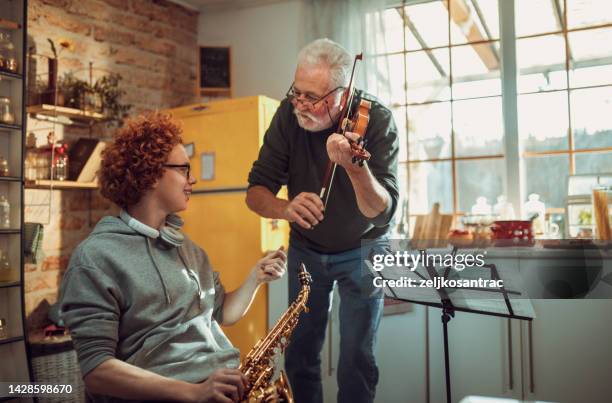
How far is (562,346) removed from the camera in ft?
8.64

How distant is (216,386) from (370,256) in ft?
2.65

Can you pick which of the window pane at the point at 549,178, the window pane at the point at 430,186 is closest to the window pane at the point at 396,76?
the window pane at the point at 430,186

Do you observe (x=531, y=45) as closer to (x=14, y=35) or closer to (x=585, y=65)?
(x=585, y=65)

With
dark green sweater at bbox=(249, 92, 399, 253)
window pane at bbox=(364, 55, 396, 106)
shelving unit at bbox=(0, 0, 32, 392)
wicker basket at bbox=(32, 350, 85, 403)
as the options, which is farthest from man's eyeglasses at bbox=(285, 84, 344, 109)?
wicker basket at bbox=(32, 350, 85, 403)

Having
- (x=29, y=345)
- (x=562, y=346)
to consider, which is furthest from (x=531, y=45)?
(x=29, y=345)

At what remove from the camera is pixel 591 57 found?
3.22 m

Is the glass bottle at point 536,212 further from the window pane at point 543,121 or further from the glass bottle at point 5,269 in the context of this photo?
the glass bottle at point 5,269

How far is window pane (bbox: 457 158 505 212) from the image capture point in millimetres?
3465

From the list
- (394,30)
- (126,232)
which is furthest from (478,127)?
(126,232)

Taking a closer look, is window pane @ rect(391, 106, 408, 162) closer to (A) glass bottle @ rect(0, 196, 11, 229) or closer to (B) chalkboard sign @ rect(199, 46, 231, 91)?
(B) chalkboard sign @ rect(199, 46, 231, 91)

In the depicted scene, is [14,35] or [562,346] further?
[14,35]

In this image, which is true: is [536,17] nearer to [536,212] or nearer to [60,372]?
[536,212]

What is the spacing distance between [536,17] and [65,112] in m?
2.91

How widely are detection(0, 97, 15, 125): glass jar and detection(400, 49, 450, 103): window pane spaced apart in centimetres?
243
